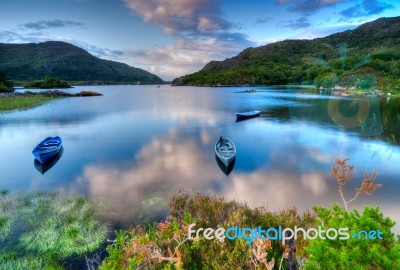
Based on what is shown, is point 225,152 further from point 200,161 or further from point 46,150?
point 46,150

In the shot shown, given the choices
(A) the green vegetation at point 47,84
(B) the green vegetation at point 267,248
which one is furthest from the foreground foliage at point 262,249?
(A) the green vegetation at point 47,84

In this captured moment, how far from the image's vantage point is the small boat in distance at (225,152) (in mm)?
24219

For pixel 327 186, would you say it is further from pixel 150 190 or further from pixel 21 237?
pixel 21 237

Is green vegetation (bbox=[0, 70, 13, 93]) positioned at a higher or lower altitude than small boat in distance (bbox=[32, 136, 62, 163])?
higher

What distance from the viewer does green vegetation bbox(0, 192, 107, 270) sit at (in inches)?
446

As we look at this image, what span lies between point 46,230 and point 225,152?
17.2 meters

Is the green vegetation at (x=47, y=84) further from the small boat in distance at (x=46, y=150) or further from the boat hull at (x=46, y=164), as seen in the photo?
the boat hull at (x=46, y=164)

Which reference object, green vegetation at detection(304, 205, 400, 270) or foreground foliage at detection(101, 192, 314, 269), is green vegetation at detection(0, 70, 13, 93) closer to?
foreground foliage at detection(101, 192, 314, 269)

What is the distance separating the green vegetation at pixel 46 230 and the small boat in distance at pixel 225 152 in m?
12.7

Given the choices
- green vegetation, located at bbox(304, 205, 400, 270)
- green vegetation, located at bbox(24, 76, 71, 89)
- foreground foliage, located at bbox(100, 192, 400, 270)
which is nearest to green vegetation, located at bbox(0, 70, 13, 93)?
green vegetation, located at bbox(24, 76, 71, 89)

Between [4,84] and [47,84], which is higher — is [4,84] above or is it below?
above

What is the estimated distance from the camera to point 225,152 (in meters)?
26.0

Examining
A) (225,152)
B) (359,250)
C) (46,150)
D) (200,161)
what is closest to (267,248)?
(359,250)

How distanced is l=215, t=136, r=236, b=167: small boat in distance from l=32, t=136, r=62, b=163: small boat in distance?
18.5 m
